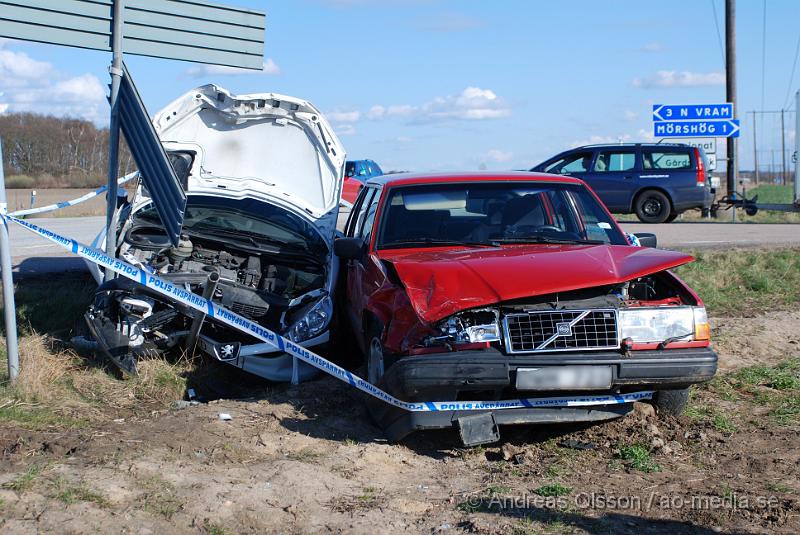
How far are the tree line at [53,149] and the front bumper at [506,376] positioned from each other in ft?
137

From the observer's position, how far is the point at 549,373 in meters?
4.87

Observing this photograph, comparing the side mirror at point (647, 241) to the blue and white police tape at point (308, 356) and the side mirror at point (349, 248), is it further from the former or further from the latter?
the side mirror at point (349, 248)

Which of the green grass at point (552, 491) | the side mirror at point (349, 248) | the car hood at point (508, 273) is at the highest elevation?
the side mirror at point (349, 248)

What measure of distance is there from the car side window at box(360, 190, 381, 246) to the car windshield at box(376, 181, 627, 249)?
0.15 metres

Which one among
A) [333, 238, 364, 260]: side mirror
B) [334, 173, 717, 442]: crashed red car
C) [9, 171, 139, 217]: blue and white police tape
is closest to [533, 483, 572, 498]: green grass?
[334, 173, 717, 442]: crashed red car

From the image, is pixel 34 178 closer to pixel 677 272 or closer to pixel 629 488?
pixel 677 272

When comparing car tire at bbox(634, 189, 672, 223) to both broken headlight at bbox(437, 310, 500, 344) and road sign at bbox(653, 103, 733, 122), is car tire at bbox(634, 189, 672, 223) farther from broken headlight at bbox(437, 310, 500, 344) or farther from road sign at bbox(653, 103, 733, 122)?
broken headlight at bbox(437, 310, 500, 344)

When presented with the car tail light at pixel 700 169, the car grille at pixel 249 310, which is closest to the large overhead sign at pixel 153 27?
the car grille at pixel 249 310

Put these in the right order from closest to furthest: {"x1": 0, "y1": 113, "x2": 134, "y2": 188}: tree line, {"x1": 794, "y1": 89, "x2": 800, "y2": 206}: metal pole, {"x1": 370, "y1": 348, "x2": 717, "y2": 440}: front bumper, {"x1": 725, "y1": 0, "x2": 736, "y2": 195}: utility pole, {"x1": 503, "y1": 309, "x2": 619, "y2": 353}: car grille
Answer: {"x1": 370, "y1": 348, "x2": 717, "y2": 440}: front bumper
{"x1": 503, "y1": 309, "x2": 619, "y2": 353}: car grille
{"x1": 794, "y1": 89, "x2": 800, "y2": 206}: metal pole
{"x1": 725, "y1": 0, "x2": 736, "y2": 195}: utility pole
{"x1": 0, "y1": 113, "x2": 134, "y2": 188}: tree line

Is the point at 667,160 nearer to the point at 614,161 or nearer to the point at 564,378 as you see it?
the point at 614,161

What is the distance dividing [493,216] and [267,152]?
Answer: 2.57 meters

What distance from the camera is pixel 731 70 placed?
914 inches

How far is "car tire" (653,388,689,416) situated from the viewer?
555cm

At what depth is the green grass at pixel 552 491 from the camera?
14.6 feet
